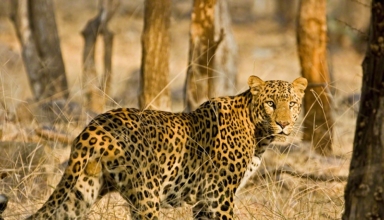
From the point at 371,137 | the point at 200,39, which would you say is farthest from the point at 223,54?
the point at 371,137

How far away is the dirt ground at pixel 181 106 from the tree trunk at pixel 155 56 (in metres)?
0.64

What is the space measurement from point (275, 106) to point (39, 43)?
314 inches

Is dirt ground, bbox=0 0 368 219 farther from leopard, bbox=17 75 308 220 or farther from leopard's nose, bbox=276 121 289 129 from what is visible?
leopard's nose, bbox=276 121 289 129

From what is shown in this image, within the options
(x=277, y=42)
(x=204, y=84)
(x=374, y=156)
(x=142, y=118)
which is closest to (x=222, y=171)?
(x=142, y=118)

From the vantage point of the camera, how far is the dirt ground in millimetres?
6988

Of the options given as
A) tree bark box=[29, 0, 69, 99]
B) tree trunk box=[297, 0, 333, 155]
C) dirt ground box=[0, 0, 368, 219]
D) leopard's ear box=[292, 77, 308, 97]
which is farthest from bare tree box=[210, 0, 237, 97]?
tree bark box=[29, 0, 69, 99]

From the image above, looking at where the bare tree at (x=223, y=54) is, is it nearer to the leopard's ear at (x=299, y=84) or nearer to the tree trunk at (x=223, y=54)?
the tree trunk at (x=223, y=54)

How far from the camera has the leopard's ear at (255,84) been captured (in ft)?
22.9

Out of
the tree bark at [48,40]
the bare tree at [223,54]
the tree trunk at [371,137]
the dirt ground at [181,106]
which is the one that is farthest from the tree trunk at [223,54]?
the tree trunk at [371,137]

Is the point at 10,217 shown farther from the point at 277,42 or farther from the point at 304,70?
the point at 277,42

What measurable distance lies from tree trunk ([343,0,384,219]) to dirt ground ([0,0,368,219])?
547 millimetres

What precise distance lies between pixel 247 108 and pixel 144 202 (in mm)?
1452

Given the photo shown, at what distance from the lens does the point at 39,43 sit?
14156 mm

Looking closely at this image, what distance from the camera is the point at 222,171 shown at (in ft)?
22.1
